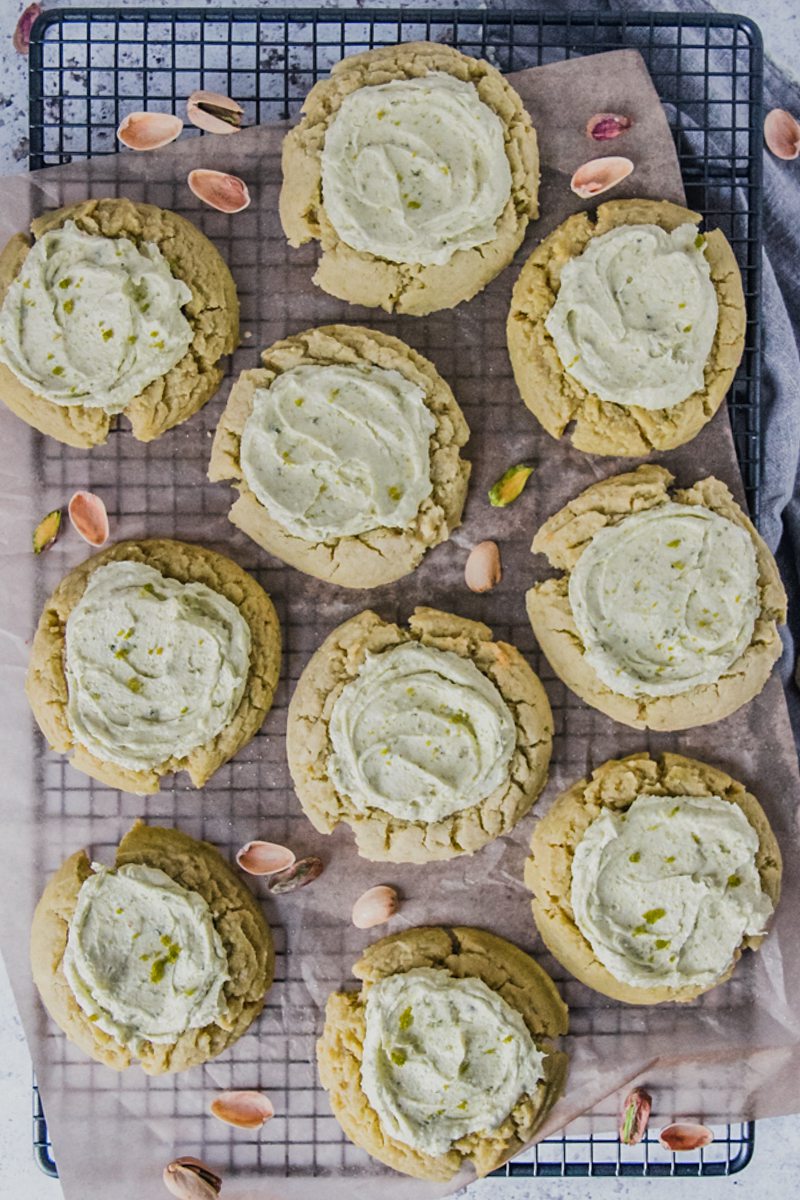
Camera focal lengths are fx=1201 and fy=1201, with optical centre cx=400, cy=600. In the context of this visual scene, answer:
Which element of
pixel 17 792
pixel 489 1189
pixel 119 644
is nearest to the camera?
pixel 119 644

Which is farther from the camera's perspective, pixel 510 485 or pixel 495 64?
pixel 495 64

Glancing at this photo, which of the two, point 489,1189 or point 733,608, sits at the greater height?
point 733,608

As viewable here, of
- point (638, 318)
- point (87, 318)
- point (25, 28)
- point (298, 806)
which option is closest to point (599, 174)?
point (638, 318)

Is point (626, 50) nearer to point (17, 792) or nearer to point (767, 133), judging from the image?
point (767, 133)

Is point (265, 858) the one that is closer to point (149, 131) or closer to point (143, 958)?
point (143, 958)

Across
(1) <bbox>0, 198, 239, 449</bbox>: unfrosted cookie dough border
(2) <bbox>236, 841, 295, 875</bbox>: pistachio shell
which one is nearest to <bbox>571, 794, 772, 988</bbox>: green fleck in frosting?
(2) <bbox>236, 841, 295, 875</bbox>: pistachio shell

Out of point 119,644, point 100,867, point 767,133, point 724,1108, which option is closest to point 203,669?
point 119,644
